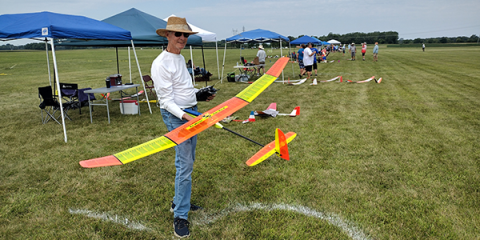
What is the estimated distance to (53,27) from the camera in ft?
16.3

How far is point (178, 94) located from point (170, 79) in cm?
19

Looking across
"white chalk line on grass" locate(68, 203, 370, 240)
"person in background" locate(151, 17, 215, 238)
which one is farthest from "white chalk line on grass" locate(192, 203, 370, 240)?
"person in background" locate(151, 17, 215, 238)

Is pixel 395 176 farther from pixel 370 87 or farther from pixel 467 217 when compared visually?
pixel 370 87

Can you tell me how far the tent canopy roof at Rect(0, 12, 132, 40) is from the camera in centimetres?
499

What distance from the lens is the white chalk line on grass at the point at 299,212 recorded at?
2578 mm

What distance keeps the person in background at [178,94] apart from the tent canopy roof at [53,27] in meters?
3.92

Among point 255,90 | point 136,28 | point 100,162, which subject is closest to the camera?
point 100,162

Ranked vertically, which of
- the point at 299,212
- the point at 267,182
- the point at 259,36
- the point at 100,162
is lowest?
the point at 299,212

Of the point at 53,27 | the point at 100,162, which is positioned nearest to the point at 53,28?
the point at 53,27

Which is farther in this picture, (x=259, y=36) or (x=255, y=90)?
(x=259, y=36)

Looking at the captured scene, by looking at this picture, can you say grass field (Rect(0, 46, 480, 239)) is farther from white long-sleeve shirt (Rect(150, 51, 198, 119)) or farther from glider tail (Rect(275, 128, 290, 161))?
white long-sleeve shirt (Rect(150, 51, 198, 119))

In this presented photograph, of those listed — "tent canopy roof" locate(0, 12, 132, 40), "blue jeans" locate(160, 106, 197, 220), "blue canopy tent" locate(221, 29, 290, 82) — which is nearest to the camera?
"blue jeans" locate(160, 106, 197, 220)

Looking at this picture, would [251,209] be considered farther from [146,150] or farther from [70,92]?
[70,92]

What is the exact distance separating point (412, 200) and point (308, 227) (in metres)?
1.41
